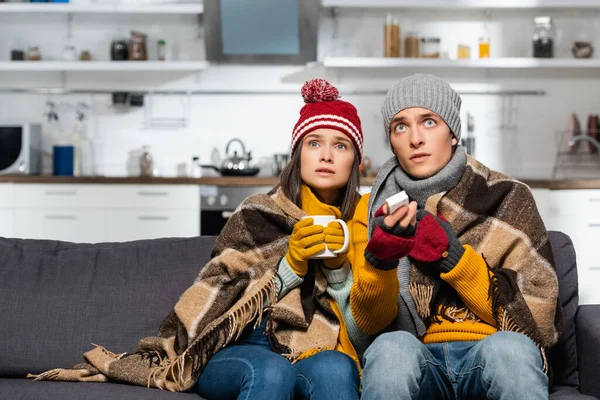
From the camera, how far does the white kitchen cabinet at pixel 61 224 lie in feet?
15.4

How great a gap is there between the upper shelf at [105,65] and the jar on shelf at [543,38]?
6.31 ft

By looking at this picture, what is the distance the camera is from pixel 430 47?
5094 millimetres

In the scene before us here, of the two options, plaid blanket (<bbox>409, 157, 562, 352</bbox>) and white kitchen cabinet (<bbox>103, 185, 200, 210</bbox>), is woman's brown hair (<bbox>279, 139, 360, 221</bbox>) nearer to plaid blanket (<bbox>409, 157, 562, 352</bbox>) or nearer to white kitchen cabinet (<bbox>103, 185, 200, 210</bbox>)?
plaid blanket (<bbox>409, 157, 562, 352</bbox>)

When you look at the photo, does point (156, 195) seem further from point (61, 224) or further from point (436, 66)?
point (436, 66)

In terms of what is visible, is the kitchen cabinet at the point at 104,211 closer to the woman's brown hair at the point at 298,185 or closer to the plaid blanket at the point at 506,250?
the woman's brown hair at the point at 298,185

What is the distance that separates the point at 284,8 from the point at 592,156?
6.61 ft

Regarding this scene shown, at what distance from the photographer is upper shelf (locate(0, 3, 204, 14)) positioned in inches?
197

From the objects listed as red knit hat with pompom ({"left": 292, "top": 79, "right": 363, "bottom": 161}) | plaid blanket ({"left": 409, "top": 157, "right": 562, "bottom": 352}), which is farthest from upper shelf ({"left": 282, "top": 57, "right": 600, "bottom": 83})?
plaid blanket ({"left": 409, "top": 157, "right": 562, "bottom": 352})

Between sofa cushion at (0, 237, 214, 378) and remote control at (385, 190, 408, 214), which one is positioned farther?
sofa cushion at (0, 237, 214, 378)

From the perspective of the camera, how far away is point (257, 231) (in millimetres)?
2295

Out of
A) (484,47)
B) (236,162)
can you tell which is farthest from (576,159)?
(236,162)

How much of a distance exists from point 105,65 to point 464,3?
2.09 m

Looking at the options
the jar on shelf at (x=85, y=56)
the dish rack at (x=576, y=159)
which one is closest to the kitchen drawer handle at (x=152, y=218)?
the jar on shelf at (x=85, y=56)

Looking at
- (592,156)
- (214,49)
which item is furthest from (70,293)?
(592,156)
